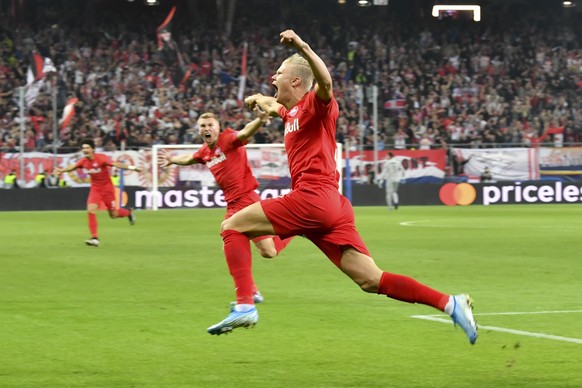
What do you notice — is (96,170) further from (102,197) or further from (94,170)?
(102,197)

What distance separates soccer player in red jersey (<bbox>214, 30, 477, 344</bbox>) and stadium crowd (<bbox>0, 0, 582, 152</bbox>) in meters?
35.1

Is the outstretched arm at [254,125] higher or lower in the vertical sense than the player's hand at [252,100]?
lower

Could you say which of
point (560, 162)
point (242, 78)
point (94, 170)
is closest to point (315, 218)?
point (94, 170)

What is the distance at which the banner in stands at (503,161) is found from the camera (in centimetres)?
4428

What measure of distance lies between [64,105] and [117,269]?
30.0 meters

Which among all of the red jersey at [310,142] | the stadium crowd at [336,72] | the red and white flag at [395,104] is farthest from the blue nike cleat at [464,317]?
the red and white flag at [395,104]

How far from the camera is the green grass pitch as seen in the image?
25.1 ft

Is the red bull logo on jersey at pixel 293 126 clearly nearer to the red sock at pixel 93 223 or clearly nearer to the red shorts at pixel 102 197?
the red sock at pixel 93 223

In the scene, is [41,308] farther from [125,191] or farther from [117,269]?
[125,191]

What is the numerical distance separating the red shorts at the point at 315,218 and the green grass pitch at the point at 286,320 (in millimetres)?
881

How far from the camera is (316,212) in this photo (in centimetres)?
800

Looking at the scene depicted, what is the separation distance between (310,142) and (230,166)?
5.61m

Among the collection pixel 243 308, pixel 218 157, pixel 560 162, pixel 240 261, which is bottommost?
pixel 560 162

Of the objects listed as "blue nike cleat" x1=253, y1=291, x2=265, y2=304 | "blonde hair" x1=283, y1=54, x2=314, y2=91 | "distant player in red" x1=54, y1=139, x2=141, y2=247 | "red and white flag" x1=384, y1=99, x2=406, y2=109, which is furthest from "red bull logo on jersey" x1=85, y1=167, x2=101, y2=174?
"red and white flag" x1=384, y1=99, x2=406, y2=109
